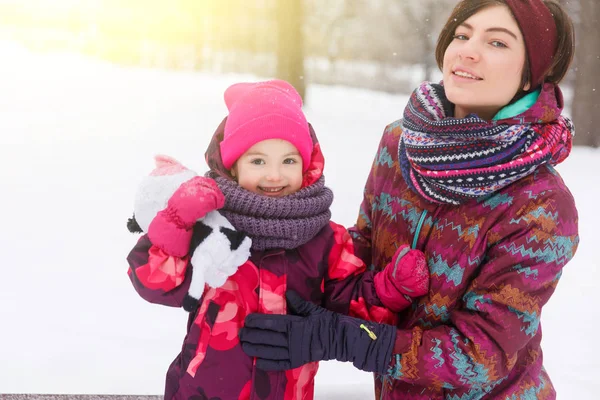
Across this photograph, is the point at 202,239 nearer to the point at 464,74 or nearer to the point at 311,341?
the point at 311,341

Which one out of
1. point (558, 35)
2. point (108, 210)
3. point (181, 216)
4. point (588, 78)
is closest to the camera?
point (181, 216)

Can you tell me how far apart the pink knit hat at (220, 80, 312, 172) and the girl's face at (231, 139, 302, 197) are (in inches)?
0.8

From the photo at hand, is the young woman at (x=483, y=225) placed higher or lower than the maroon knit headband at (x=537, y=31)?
lower

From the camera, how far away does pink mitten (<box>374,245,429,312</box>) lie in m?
1.40

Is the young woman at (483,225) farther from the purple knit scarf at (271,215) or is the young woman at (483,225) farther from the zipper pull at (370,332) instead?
the purple knit scarf at (271,215)

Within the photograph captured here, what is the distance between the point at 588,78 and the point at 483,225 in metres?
4.38

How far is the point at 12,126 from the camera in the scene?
14.4 feet

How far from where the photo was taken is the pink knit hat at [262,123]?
1.40m

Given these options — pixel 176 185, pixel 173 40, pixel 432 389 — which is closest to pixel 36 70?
pixel 173 40

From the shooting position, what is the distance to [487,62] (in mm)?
1340

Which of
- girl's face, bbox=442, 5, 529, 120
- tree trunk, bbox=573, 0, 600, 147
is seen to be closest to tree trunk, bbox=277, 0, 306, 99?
tree trunk, bbox=573, 0, 600, 147

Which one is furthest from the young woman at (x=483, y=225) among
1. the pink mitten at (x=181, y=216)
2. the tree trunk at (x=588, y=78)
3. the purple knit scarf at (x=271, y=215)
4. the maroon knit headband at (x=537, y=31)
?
the tree trunk at (x=588, y=78)

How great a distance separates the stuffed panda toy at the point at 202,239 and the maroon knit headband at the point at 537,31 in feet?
2.59

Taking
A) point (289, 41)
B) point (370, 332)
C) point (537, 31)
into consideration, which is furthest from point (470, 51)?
point (289, 41)
